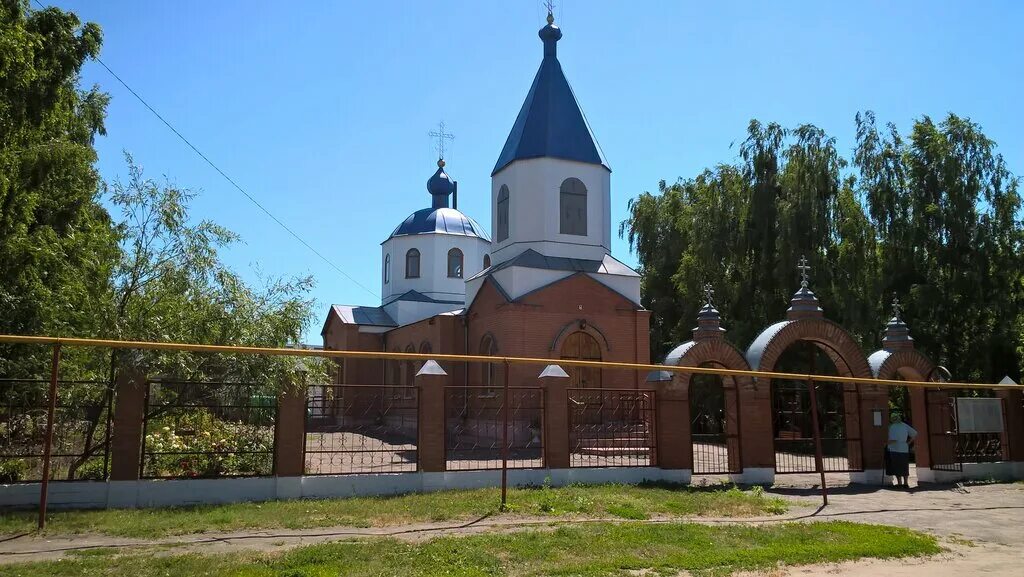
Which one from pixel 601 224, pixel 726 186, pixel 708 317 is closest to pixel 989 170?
pixel 726 186

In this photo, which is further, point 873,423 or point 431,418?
point 873,423

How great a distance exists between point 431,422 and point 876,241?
16919 mm

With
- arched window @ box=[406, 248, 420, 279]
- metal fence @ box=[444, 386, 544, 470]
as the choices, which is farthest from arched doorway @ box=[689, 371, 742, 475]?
arched window @ box=[406, 248, 420, 279]

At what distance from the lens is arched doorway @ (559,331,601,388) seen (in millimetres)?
19688

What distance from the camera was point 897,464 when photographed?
42.9 ft

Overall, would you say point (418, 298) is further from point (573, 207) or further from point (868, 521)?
point (868, 521)

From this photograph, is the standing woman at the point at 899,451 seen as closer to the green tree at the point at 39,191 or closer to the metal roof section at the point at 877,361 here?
the metal roof section at the point at 877,361

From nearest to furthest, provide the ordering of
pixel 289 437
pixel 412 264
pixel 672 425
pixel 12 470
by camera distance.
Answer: pixel 12 470 → pixel 289 437 → pixel 672 425 → pixel 412 264

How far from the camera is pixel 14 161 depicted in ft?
36.2

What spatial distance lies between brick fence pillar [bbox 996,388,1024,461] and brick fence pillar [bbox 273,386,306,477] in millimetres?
12563

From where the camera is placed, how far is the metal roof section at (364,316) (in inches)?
1176

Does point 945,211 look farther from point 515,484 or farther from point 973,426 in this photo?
point 515,484

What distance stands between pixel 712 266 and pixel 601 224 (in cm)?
501

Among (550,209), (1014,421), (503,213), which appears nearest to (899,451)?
(1014,421)
